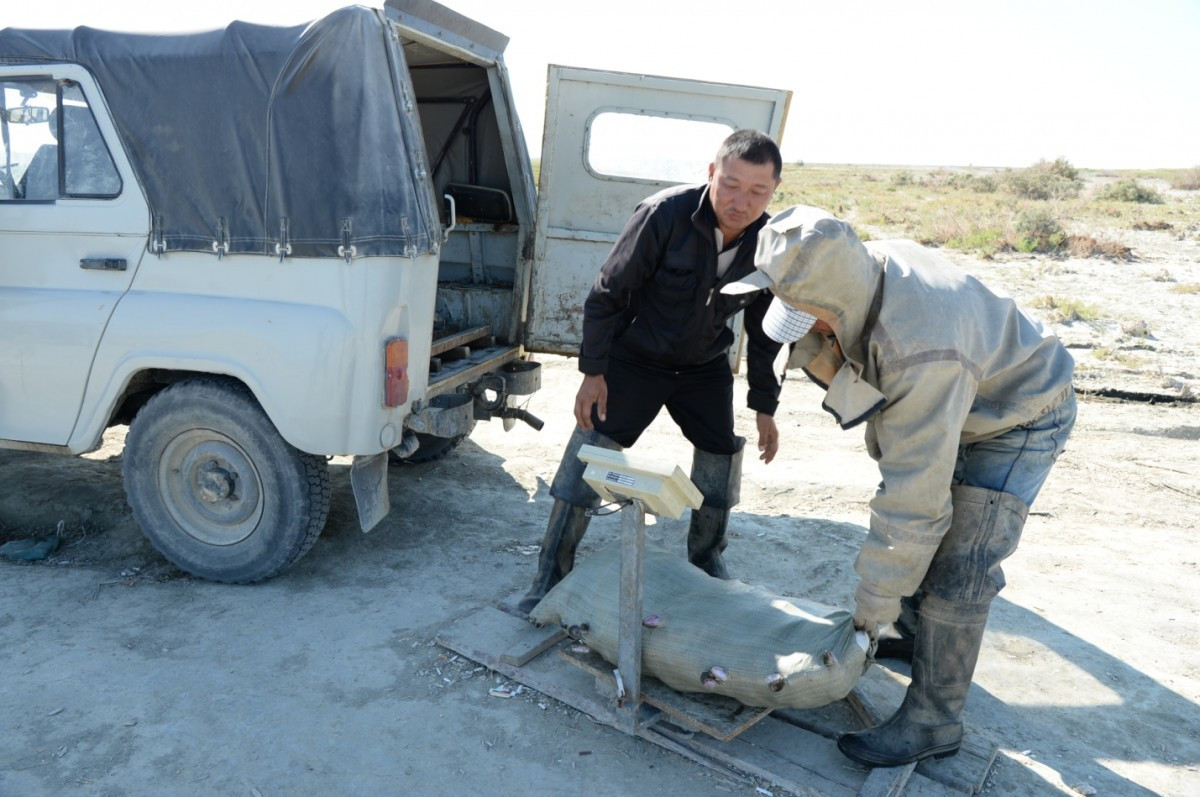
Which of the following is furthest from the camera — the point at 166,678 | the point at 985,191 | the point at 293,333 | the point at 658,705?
the point at 985,191

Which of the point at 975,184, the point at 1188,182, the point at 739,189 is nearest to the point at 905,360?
the point at 739,189

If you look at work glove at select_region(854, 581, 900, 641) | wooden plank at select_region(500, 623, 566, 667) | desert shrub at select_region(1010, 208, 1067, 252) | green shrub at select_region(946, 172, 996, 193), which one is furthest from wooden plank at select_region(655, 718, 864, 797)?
green shrub at select_region(946, 172, 996, 193)

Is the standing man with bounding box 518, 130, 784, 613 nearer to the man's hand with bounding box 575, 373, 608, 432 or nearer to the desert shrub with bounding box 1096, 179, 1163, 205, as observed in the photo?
the man's hand with bounding box 575, 373, 608, 432

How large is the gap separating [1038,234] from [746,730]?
51.1 ft

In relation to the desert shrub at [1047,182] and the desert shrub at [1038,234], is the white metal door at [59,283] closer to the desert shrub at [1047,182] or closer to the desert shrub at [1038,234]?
the desert shrub at [1038,234]

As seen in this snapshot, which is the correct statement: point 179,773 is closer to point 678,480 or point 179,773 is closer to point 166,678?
point 166,678

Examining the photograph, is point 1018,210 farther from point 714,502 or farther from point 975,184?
point 714,502

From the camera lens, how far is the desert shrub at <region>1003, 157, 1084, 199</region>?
28.2 meters

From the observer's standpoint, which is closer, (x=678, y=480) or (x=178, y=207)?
(x=678, y=480)

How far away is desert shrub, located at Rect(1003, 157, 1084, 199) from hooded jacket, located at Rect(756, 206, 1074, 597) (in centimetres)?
2768

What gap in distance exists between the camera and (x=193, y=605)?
12.3 feet

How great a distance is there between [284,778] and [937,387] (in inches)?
85.9

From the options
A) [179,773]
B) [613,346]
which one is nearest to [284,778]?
[179,773]

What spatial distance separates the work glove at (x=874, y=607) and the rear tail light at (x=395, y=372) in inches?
78.4
